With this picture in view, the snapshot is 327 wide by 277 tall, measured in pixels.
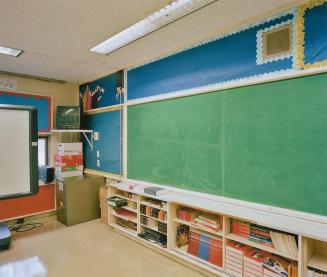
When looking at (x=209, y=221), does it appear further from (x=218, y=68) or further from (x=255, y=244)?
(x=218, y=68)

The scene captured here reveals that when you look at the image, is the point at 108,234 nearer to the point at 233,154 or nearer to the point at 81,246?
the point at 81,246

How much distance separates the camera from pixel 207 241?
2.71 meters

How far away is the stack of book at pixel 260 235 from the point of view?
7.34 feet

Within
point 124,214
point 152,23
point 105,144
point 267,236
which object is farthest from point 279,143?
point 105,144

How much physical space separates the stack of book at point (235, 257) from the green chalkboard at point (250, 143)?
0.47m

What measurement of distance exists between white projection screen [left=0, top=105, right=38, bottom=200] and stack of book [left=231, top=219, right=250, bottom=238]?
1851 mm

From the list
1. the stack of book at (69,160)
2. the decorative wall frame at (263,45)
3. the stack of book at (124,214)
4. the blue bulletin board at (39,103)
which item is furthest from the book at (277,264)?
the blue bulletin board at (39,103)

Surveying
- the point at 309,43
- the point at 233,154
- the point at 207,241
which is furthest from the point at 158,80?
the point at 207,241

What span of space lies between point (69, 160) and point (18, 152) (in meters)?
2.95

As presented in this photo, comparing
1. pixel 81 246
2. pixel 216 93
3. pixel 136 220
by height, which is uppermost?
pixel 216 93

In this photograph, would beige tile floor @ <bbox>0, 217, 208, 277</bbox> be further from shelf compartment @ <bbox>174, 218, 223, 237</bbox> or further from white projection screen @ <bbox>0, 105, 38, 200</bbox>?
white projection screen @ <bbox>0, 105, 38, 200</bbox>

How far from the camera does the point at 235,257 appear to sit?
7.86 ft

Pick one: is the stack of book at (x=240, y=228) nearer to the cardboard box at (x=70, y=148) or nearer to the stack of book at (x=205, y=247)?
the stack of book at (x=205, y=247)

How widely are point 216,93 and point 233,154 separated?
0.69m
